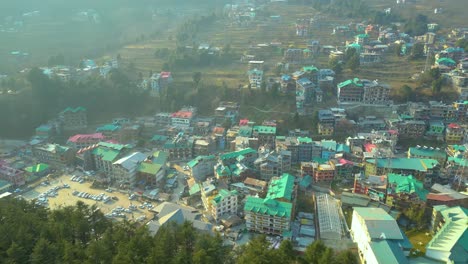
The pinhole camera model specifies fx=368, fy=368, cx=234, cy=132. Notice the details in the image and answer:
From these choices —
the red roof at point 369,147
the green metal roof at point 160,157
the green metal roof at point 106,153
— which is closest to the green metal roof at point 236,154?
the green metal roof at point 160,157

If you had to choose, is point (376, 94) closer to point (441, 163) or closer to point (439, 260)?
point (441, 163)

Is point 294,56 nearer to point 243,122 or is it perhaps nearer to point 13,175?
point 243,122

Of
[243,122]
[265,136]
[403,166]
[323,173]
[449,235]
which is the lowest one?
[449,235]

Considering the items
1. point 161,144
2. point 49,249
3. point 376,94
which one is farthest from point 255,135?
point 49,249

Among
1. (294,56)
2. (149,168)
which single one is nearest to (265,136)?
(149,168)

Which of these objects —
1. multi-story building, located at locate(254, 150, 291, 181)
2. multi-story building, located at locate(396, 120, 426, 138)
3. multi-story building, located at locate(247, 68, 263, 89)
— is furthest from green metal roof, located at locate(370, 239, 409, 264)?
multi-story building, located at locate(247, 68, 263, 89)

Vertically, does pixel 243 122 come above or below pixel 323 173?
above
